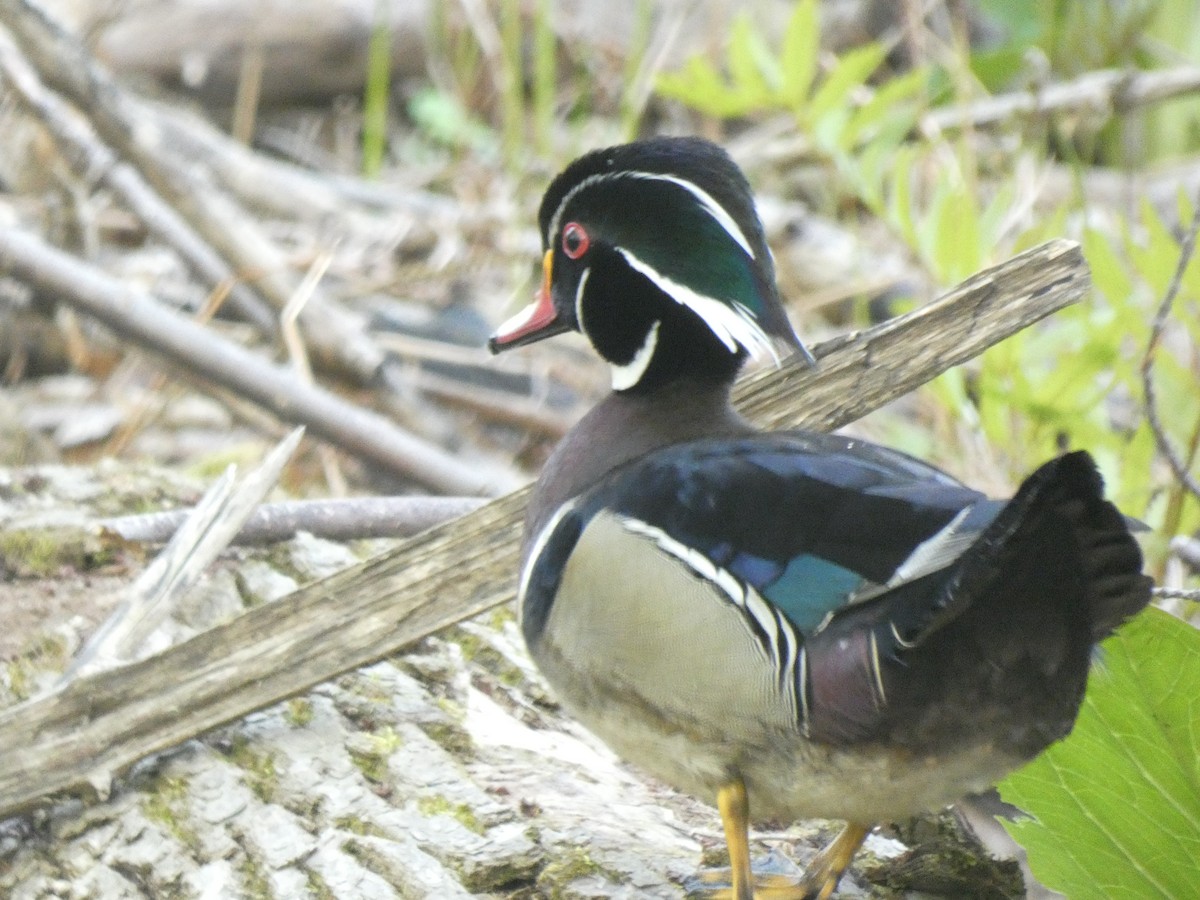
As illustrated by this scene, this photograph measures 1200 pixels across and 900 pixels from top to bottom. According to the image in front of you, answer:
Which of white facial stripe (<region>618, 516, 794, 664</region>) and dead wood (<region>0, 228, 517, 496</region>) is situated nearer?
white facial stripe (<region>618, 516, 794, 664</region>)

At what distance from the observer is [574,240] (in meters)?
1.93

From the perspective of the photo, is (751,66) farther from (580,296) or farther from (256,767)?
(256,767)

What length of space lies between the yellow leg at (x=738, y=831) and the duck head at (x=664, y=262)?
52 cm

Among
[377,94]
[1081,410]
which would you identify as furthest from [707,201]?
[377,94]

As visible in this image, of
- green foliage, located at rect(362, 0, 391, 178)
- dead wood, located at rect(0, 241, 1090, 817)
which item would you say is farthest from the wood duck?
green foliage, located at rect(362, 0, 391, 178)

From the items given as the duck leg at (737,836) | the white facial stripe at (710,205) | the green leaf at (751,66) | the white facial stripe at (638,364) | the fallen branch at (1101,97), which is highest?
the green leaf at (751,66)

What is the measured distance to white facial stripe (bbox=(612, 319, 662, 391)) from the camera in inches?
75.5

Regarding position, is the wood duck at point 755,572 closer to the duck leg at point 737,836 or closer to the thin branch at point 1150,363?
the duck leg at point 737,836

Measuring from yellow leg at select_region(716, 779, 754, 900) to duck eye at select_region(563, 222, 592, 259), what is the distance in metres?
0.72

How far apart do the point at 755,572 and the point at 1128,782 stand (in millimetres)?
583

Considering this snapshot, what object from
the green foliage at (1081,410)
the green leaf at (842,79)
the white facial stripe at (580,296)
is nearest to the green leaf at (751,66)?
the green foliage at (1081,410)

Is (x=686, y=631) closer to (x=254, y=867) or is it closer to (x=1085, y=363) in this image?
(x=254, y=867)

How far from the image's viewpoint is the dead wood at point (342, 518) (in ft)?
8.11

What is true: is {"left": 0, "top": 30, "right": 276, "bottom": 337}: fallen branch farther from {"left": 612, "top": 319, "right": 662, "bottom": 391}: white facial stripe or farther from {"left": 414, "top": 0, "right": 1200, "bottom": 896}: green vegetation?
{"left": 612, "top": 319, "right": 662, "bottom": 391}: white facial stripe
